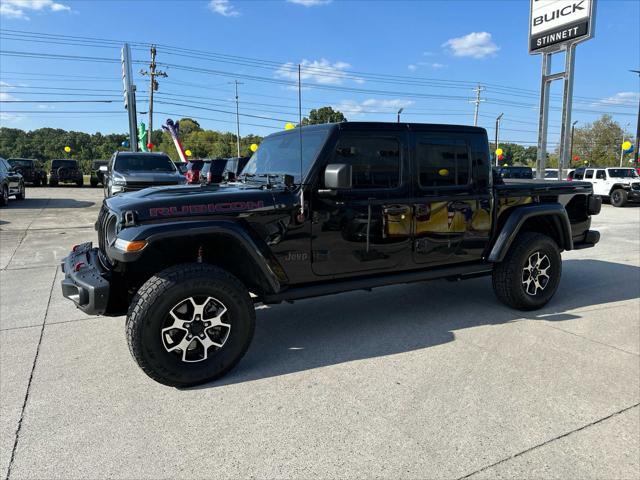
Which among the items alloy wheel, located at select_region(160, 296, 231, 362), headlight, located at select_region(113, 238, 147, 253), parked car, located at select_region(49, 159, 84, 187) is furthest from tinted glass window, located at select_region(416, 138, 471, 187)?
parked car, located at select_region(49, 159, 84, 187)

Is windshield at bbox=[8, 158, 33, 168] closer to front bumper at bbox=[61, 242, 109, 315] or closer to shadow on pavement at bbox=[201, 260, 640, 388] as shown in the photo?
front bumper at bbox=[61, 242, 109, 315]

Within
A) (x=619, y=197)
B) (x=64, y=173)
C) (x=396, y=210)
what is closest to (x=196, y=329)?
(x=396, y=210)

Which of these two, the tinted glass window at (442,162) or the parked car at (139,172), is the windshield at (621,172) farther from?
the tinted glass window at (442,162)

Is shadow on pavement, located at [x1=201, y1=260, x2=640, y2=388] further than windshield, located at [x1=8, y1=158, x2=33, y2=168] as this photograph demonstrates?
No

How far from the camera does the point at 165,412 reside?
286cm

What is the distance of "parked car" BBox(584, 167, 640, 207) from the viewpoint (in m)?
19.6

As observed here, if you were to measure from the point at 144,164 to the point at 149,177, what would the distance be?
1.49 m

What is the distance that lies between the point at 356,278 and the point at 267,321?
3.72ft

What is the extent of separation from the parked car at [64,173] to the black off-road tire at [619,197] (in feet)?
94.9

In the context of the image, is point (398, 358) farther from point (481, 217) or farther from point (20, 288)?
point (20, 288)

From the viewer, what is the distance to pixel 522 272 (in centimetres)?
469

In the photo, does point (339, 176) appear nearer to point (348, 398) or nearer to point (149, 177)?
point (348, 398)

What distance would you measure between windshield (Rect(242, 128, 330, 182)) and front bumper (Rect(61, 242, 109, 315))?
1.57 metres

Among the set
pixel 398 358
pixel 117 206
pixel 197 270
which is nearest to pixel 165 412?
pixel 197 270
